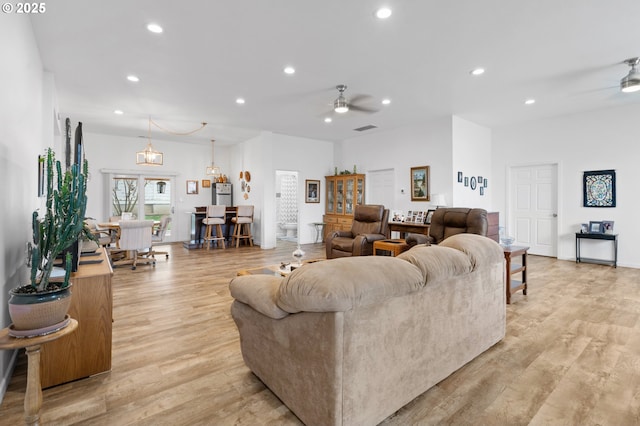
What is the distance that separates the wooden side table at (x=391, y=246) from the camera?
454 cm

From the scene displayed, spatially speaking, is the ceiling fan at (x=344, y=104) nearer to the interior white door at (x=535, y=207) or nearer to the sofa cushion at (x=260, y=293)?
the sofa cushion at (x=260, y=293)

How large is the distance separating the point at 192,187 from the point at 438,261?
8.63 m

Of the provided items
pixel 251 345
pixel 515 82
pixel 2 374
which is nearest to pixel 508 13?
pixel 515 82

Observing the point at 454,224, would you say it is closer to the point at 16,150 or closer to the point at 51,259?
the point at 51,259

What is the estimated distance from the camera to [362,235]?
5.09 meters

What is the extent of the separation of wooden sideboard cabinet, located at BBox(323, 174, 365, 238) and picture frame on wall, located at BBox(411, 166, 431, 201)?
1.47m

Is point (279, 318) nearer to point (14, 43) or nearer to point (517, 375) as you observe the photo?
point (517, 375)

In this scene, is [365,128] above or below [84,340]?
above

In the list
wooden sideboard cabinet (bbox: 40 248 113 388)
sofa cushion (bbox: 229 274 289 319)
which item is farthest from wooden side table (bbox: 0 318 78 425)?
sofa cushion (bbox: 229 274 289 319)

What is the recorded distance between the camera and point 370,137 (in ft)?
25.8

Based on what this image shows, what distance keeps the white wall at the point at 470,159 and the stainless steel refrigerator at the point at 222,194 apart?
615 cm

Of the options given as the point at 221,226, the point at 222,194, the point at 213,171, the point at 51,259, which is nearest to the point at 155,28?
the point at 51,259

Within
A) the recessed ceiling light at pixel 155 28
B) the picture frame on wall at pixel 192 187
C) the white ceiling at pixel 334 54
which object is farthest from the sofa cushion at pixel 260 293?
the picture frame on wall at pixel 192 187

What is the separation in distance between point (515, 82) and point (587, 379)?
13.0 ft
